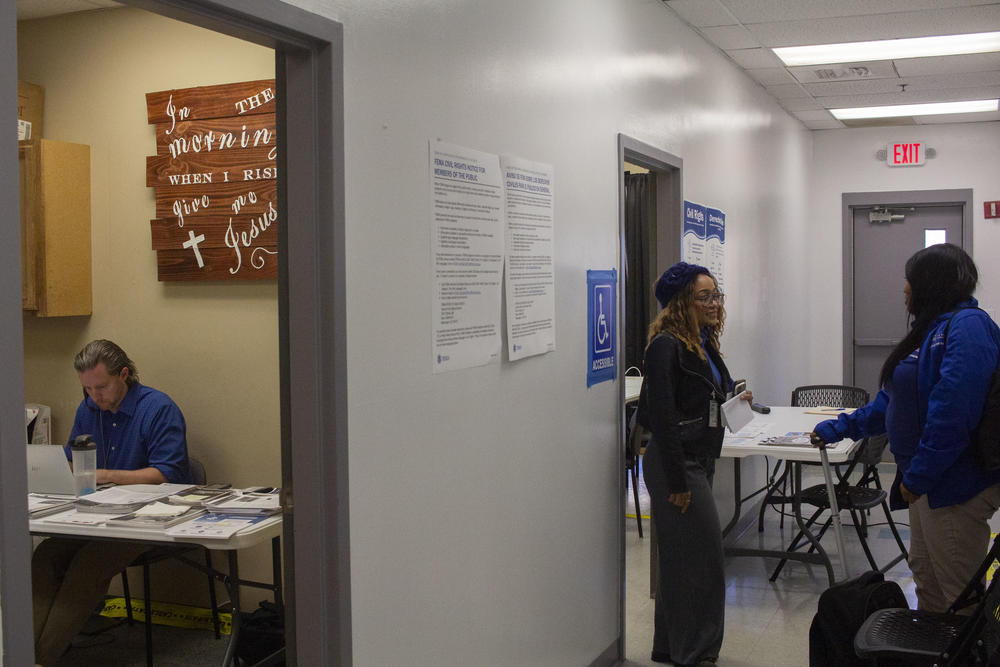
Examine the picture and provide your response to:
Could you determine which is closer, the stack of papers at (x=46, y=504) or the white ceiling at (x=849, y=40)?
the stack of papers at (x=46, y=504)

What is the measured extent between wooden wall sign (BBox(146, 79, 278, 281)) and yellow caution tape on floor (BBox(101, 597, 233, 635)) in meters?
1.50

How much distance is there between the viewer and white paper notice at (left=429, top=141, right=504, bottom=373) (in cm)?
245

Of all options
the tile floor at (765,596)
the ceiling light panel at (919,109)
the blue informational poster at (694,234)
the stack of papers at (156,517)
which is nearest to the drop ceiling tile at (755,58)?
the blue informational poster at (694,234)

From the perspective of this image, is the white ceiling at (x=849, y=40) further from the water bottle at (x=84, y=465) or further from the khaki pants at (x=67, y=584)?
the khaki pants at (x=67, y=584)

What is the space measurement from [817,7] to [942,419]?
7.70 ft

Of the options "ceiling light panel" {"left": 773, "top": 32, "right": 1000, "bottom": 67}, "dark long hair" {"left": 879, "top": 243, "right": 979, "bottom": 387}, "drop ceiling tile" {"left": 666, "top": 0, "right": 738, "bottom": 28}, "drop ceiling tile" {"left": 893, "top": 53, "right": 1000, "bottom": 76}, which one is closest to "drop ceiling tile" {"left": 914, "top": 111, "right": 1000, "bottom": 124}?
"drop ceiling tile" {"left": 893, "top": 53, "right": 1000, "bottom": 76}

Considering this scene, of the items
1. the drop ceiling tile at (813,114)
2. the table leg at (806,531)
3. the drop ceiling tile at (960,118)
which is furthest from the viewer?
the drop ceiling tile at (960,118)

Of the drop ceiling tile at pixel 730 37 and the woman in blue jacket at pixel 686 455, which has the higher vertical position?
the drop ceiling tile at pixel 730 37

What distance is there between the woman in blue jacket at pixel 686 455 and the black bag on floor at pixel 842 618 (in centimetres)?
63

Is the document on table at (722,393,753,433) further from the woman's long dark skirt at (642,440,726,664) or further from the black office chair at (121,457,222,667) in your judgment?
the black office chair at (121,457,222,667)

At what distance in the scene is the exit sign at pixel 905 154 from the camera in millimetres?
8336

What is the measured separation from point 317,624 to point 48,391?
3.05 meters

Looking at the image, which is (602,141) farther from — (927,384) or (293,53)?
(293,53)

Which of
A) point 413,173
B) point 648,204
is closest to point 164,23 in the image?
point 413,173
